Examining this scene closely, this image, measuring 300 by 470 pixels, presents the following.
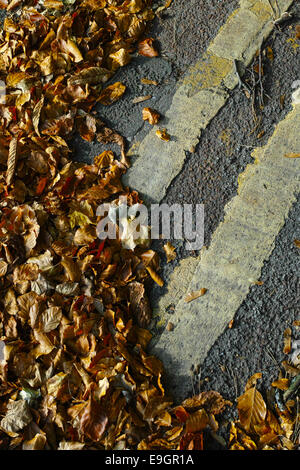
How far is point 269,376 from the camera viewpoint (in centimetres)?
238

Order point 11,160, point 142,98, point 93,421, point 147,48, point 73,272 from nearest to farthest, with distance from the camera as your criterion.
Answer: point 93,421 < point 73,272 < point 11,160 < point 142,98 < point 147,48

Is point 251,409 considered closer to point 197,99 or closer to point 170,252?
point 170,252

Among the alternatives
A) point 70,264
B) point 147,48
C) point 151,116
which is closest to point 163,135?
point 151,116

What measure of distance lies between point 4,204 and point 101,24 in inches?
59.3

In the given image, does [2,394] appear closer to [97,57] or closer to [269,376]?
[269,376]

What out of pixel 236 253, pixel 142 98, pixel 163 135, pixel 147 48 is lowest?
pixel 236 253

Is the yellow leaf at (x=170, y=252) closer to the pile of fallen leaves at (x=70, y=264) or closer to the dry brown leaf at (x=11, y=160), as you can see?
the pile of fallen leaves at (x=70, y=264)

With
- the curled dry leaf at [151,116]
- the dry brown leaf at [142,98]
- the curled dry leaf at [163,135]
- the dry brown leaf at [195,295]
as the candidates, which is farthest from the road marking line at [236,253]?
the dry brown leaf at [142,98]

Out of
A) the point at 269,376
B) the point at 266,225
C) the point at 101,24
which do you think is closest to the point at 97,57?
the point at 101,24

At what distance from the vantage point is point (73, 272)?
2.52 meters

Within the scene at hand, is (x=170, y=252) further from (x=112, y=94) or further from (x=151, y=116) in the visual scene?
(x=112, y=94)

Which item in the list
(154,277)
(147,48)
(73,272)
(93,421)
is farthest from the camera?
(147,48)

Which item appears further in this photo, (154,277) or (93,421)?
(154,277)

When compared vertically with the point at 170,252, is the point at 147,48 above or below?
above
